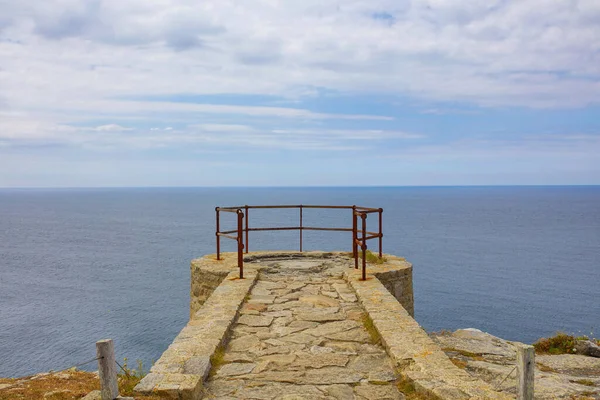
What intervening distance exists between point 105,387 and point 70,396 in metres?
1.77

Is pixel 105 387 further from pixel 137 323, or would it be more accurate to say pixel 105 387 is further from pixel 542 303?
pixel 542 303

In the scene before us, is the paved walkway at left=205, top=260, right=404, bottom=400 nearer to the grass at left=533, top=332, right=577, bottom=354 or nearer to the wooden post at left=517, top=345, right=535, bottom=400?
the wooden post at left=517, top=345, right=535, bottom=400

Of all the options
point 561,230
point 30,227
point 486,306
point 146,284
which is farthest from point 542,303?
point 30,227

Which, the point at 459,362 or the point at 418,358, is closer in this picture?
the point at 418,358

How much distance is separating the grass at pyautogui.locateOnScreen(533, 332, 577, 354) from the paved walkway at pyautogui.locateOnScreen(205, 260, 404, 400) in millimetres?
3682

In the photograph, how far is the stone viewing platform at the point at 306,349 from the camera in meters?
4.47

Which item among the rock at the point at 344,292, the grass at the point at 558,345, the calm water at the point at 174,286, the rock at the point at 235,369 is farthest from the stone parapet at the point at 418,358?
the calm water at the point at 174,286

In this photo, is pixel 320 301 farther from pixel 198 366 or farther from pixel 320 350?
pixel 198 366

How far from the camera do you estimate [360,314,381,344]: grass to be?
593 cm

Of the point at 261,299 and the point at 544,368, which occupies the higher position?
the point at 261,299

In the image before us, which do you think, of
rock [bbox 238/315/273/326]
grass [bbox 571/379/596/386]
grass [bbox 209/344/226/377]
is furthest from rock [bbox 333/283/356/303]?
grass [bbox 571/379/596/386]

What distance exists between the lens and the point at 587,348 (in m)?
8.33

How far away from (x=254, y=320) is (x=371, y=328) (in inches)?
60.2

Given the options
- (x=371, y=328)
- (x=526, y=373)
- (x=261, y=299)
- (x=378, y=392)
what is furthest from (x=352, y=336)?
(x=526, y=373)
